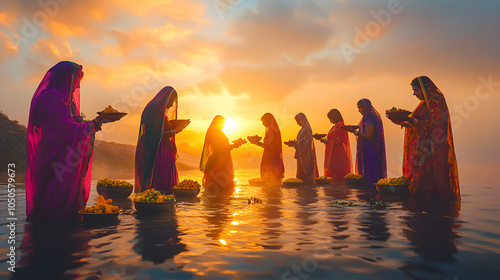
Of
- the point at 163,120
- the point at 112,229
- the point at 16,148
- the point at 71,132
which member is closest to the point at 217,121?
the point at 163,120

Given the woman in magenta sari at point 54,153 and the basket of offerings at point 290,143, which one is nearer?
the woman in magenta sari at point 54,153

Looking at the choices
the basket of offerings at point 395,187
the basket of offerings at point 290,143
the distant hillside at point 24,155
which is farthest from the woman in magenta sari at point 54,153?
the distant hillside at point 24,155

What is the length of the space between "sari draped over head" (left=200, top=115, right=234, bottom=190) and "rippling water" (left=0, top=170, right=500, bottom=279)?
5293 millimetres

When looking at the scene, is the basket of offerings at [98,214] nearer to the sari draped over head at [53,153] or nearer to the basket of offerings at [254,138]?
the sari draped over head at [53,153]

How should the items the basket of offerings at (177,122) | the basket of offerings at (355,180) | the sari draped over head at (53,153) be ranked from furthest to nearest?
the basket of offerings at (355,180), the basket of offerings at (177,122), the sari draped over head at (53,153)

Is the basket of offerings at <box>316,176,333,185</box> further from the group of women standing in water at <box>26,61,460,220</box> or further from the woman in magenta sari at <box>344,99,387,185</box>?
the woman in magenta sari at <box>344,99,387,185</box>

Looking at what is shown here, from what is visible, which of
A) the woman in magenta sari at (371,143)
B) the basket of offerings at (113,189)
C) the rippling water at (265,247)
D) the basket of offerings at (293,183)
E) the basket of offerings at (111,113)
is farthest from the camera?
the basket of offerings at (293,183)

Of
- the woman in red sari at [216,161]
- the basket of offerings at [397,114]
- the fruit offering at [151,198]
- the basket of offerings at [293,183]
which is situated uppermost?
the basket of offerings at [397,114]

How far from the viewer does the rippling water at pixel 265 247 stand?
143 inches

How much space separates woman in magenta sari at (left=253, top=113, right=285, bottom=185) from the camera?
56.6 feet

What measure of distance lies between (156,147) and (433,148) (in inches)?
353

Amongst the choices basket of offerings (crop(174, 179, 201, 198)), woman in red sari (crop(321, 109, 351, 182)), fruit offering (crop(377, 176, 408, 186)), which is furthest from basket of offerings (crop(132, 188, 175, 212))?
woman in red sari (crop(321, 109, 351, 182))

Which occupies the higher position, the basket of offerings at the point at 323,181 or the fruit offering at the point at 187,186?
the fruit offering at the point at 187,186

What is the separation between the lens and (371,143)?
13258 mm
